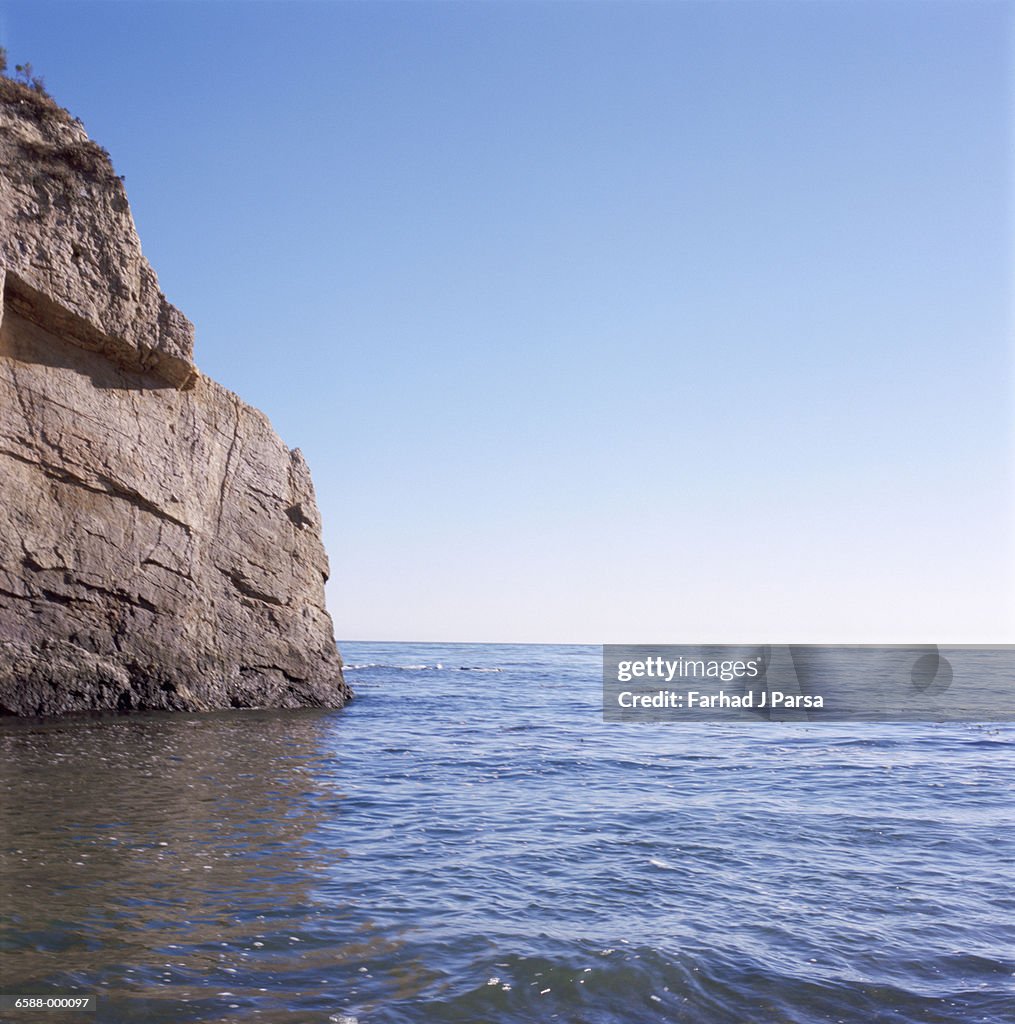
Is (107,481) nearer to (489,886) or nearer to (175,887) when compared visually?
(175,887)

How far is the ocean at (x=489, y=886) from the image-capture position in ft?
17.3

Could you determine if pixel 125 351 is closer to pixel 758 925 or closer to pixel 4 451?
pixel 4 451

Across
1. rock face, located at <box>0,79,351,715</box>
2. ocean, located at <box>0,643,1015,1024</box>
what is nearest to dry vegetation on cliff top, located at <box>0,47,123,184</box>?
rock face, located at <box>0,79,351,715</box>

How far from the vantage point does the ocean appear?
17.3 ft

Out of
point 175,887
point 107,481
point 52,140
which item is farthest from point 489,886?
point 52,140

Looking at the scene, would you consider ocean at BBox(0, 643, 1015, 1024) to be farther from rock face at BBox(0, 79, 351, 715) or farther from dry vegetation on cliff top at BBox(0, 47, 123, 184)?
dry vegetation on cliff top at BBox(0, 47, 123, 184)

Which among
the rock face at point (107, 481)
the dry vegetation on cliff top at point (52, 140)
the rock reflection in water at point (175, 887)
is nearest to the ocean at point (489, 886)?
the rock reflection in water at point (175, 887)

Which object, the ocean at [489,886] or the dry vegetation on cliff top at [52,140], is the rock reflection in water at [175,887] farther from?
the dry vegetation on cliff top at [52,140]

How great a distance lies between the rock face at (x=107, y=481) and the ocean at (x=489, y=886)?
2.62 m

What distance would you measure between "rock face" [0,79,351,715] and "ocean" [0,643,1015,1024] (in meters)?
2.62

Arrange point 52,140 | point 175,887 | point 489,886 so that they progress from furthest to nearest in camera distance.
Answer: point 52,140 < point 489,886 < point 175,887

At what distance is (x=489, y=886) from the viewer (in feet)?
24.3

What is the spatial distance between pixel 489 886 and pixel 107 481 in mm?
13016

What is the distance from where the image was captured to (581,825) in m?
9.78
